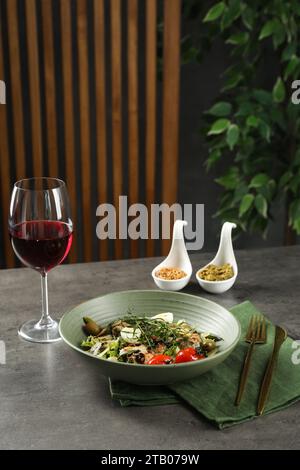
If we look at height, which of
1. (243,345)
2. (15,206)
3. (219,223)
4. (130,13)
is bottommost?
(219,223)

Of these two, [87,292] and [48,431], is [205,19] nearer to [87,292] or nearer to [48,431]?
[87,292]

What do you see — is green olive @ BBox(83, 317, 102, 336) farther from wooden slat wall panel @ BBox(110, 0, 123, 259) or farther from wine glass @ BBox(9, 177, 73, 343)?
wooden slat wall panel @ BBox(110, 0, 123, 259)

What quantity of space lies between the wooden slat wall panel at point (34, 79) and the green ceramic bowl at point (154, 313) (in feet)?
3.77

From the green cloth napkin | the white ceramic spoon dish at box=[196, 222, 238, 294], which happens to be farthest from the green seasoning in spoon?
the green cloth napkin

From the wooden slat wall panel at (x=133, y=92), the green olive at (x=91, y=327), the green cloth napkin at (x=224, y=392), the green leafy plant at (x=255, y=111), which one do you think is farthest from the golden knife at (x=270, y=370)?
the green leafy plant at (x=255, y=111)

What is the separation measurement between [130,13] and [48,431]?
1.59 meters

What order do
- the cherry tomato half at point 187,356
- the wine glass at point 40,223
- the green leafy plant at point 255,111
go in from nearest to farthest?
the cherry tomato half at point 187,356 < the wine glass at point 40,223 < the green leafy plant at point 255,111

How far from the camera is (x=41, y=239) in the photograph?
1117 mm

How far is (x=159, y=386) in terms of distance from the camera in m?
1.01

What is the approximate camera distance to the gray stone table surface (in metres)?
0.89

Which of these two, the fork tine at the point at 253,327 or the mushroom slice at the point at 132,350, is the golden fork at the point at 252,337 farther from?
the mushroom slice at the point at 132,350

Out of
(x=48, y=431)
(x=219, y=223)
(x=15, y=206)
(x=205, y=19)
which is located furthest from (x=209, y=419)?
(x=219, y=223)

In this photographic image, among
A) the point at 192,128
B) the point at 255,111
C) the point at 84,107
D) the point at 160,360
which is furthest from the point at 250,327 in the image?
the point at 192,128

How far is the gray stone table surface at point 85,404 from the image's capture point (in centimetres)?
89
